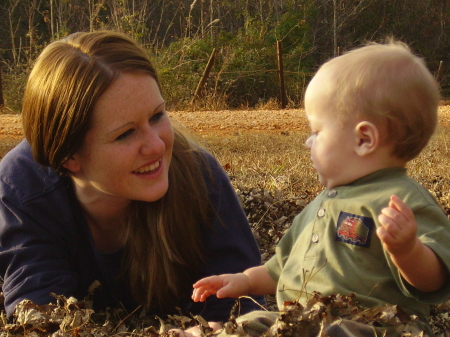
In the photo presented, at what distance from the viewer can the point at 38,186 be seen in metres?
2.98

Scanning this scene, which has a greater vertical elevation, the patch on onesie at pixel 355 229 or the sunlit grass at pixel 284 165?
the patch on onesie at pixel 355 229

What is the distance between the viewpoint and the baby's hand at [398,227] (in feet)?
5.97

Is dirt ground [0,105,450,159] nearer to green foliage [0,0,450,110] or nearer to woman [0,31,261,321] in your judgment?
green foliage [0,0,450,110]

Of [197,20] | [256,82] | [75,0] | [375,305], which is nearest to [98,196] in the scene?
[375,305]

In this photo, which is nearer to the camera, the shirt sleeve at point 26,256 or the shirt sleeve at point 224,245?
the shirt sleeve at point 26,256

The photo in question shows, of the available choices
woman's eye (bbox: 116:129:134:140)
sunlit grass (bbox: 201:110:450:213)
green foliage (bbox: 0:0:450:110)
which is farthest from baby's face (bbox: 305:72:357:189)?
green foliage (bbox: 0:0:450:110)

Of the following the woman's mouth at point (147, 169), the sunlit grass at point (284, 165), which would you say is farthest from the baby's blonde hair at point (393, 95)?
the sunlit grass at point (284, 165)

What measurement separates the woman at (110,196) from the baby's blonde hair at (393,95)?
Answer: 880mm

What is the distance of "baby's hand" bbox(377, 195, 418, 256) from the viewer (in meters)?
1.82

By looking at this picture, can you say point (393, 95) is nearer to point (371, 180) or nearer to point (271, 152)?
point (371, 180)

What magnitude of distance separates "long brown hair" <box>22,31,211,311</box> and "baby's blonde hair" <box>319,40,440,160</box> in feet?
3.32

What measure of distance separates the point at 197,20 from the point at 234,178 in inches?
860

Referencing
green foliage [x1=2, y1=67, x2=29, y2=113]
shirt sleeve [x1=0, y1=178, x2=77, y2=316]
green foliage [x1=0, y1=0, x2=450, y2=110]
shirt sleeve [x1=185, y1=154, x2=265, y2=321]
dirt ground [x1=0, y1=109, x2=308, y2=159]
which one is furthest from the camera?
green foliage [x1=0, y1=0, x2=450, y2=110]

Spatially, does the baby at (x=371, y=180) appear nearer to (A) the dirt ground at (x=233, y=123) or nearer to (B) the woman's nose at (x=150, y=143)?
(B) the woman's nose at (x=150, y=143)
